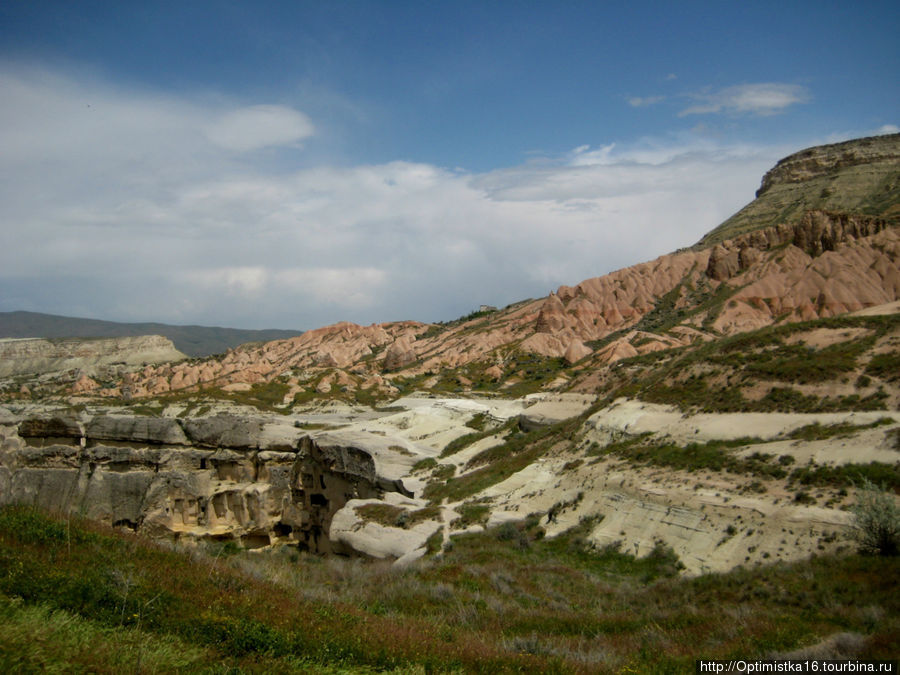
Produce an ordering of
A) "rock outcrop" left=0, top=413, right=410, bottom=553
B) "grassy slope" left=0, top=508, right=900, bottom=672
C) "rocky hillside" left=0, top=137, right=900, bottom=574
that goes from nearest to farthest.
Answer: "grassy slope" left=0, top=508, right=900, bottom=672 → "rocky hillside" left=0, top=137, right=900, bottom=574 → "rock outcrop" left=0, top=413, right=410, bottom=553

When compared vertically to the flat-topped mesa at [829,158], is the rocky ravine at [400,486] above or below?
below

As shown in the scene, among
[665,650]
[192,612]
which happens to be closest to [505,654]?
[665,650]

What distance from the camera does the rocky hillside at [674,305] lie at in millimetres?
62719

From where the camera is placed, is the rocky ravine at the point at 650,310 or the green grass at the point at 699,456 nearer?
the green grass at the point at 699,456

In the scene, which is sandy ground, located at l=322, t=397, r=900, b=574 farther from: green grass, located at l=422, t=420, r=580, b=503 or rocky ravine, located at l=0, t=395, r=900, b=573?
green grass, located at l=422, t=420, r=580, b=503

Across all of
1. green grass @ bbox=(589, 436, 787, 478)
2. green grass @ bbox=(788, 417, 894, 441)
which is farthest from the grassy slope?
green grass @ bbox=(788, 417, 894, 441)

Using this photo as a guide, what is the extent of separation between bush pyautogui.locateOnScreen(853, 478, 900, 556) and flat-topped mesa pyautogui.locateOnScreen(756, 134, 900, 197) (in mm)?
127189

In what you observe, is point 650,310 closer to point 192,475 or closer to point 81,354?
point 192,475

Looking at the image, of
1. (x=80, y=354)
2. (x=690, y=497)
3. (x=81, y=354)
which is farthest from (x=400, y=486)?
(x=80, y=354)

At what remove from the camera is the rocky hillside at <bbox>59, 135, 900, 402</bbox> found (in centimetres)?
6272

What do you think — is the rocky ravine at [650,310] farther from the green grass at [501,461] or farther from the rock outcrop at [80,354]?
the rock outcrop at [80,354]

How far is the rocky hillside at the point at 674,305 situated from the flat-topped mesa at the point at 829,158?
0.33 meters

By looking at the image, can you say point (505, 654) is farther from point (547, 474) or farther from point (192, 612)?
point (547, 474)

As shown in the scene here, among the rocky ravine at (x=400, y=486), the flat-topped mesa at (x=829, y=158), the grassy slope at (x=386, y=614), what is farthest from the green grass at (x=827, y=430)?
the flat-topped mesa at (x=829, y=158)
